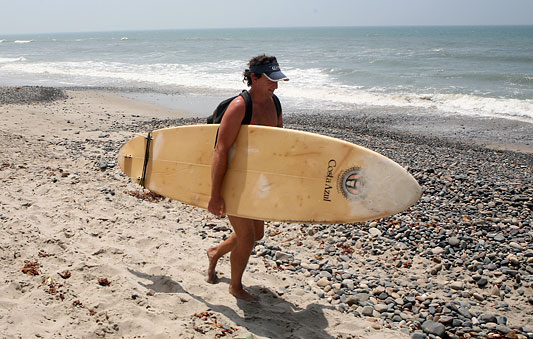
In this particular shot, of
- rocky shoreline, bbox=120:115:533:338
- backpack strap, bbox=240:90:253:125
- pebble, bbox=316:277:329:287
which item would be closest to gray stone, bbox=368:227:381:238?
rocky shoreline, bbox=120:115:533:338

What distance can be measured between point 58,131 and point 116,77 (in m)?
18.1

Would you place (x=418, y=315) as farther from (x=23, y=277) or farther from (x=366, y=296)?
(x=23, y=277)

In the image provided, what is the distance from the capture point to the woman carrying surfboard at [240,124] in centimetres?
300

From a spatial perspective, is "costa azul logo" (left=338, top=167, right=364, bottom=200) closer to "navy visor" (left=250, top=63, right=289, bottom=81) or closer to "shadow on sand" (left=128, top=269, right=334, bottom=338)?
"navy visor" (left=250, top=63, right=289, bottom=81)

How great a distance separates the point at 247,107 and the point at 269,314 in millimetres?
1497

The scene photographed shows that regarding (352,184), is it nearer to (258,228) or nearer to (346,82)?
(258,228)

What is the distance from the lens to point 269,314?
128 inches

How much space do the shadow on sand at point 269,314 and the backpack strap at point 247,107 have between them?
53.1 inches

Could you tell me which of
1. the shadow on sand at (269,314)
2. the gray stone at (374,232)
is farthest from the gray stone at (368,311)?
the gray stone at (374,232)

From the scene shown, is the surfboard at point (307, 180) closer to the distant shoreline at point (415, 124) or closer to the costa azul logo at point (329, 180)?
the costa azul logo at point (329, 180)

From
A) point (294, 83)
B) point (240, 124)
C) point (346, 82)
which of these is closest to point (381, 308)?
point (240, 124)

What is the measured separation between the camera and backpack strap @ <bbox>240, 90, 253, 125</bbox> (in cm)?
304

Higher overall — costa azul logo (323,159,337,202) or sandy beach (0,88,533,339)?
costa azul logo (323,159,337,202)

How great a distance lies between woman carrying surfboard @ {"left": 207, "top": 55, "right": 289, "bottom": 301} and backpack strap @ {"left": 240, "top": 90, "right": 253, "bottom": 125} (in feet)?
0.06
